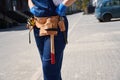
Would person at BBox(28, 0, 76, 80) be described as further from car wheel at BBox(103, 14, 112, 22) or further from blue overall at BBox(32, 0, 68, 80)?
car wheel at BBox(103, 14, 112, 22)

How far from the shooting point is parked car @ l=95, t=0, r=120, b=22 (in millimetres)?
29688

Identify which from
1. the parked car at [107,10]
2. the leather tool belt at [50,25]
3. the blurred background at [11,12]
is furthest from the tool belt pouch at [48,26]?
the blurred background at [11,12]

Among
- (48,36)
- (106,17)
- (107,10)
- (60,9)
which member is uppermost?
(60,9)

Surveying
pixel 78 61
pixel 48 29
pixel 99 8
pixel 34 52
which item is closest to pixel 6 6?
pixel 99 8

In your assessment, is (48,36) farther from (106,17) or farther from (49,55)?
(106,17)

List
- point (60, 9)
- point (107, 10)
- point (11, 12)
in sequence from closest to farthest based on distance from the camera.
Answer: point (60, 9)
point (107, 10)
point (11, 12)

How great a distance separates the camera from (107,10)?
97.5ft

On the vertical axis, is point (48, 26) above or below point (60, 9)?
below

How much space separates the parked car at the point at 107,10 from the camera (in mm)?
29688

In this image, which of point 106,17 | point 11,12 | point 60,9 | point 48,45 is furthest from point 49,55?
point 11,12

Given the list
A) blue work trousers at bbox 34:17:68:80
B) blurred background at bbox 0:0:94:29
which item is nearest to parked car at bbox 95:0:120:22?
blurred background at bbox 0:0:94:29

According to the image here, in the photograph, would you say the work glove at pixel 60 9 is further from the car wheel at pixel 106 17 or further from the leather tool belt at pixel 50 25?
the car wheel at pixel 106 17

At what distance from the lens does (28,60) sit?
10.4 metres

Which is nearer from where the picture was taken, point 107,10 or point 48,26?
point 48,26
